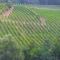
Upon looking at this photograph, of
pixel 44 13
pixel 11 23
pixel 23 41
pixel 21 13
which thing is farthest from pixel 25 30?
pixel 44 13

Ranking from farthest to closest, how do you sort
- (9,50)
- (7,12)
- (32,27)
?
(7,12) < (32,27) < (9,50)

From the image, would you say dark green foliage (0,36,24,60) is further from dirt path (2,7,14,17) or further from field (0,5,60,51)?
dirt path (2,7,14,17)

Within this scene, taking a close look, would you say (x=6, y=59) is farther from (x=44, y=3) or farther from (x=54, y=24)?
(x=44, y=3)

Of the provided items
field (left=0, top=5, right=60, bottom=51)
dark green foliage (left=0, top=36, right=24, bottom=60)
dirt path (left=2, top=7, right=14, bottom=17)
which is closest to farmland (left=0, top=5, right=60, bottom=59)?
field (left=0, top=5, right=60, bottom=51)

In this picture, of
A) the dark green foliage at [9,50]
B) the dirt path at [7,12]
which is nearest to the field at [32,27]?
the dirt path at [7,12]

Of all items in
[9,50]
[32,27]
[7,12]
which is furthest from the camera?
[7,12]

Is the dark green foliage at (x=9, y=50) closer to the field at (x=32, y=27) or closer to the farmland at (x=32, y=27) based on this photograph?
the farmland at (x=32, y=27)

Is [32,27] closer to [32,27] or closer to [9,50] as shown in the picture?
[32,27]

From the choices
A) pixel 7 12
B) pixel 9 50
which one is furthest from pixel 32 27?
pixel 9 50

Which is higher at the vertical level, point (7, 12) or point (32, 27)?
point (32, 27)
